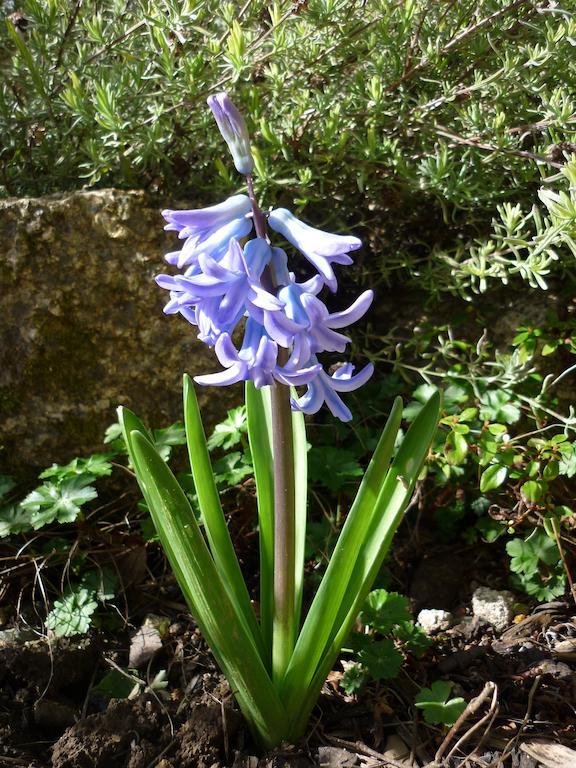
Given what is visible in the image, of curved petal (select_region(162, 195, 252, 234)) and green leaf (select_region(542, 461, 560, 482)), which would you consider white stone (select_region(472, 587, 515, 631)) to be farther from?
curved petal (select_region(162, 195, 252, 234))

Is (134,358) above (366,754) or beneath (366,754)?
above

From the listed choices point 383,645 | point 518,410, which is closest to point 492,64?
point 518,410

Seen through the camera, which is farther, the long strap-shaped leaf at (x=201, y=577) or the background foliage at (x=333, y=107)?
the background foliage at (x=333, y=107)

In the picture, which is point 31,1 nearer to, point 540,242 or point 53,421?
point 53,421

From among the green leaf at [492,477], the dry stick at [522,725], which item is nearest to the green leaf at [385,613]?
the dry stick at [522,725]

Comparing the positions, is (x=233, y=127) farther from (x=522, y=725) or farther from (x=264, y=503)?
(x=522, y=725)

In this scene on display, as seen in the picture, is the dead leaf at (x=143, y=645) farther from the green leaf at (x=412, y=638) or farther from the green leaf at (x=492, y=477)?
the green leaf at (x=492, y=477)

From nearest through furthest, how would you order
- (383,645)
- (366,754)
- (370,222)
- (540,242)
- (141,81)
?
(366,754) → (383,645) → (540,242) → (141,81) → (370,222)

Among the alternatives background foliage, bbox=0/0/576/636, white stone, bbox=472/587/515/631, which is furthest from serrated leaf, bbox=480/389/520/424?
white stone, bbox=472/587/515/631
